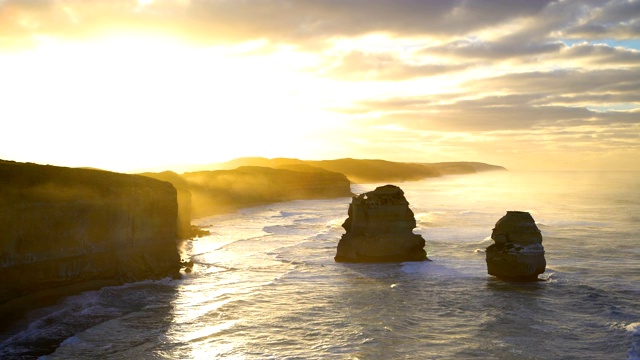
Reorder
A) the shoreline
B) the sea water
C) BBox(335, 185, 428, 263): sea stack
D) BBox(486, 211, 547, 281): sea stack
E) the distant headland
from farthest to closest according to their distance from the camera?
BBox(335, 185, 428, 263): sea stack
BBox(486, 211, 547, 281): sea stack
the distant headland
the shoreline
the sea water

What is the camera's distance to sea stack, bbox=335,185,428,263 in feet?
124

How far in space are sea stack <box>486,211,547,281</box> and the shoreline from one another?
21.8 metres

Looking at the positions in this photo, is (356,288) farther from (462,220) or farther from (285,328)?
(462,220)

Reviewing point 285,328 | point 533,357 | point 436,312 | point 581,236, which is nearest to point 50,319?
point 285,328

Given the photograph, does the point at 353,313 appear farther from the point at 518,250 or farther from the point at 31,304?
the point at 31,304

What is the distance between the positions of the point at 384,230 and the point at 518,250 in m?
10.0

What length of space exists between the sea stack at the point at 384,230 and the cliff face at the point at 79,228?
1243 cm

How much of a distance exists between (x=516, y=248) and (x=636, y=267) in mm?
10360

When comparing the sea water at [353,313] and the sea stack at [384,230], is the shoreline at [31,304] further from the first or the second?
the sea stack at [384,230]

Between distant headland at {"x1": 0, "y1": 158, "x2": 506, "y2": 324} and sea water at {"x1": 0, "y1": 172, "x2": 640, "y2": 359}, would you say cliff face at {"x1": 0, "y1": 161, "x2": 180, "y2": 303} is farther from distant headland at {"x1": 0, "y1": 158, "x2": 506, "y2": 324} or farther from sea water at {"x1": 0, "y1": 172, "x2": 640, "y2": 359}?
sea water at {"x1": 0, "y1": 172, "x2": 640, "y2": 359}

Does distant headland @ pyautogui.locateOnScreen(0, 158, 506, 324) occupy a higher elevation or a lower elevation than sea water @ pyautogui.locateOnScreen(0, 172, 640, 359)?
higher

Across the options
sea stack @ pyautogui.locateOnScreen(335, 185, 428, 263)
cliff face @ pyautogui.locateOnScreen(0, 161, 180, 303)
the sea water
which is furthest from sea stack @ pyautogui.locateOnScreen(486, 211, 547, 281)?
cliff face @ pyautogui.locateOnScreen(0, 161, 180, 303)

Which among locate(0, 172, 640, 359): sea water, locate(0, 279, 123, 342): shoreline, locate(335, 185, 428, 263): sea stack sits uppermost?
locate(335, 185, 428, 263): sea stack

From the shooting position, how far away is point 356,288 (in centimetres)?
3036
